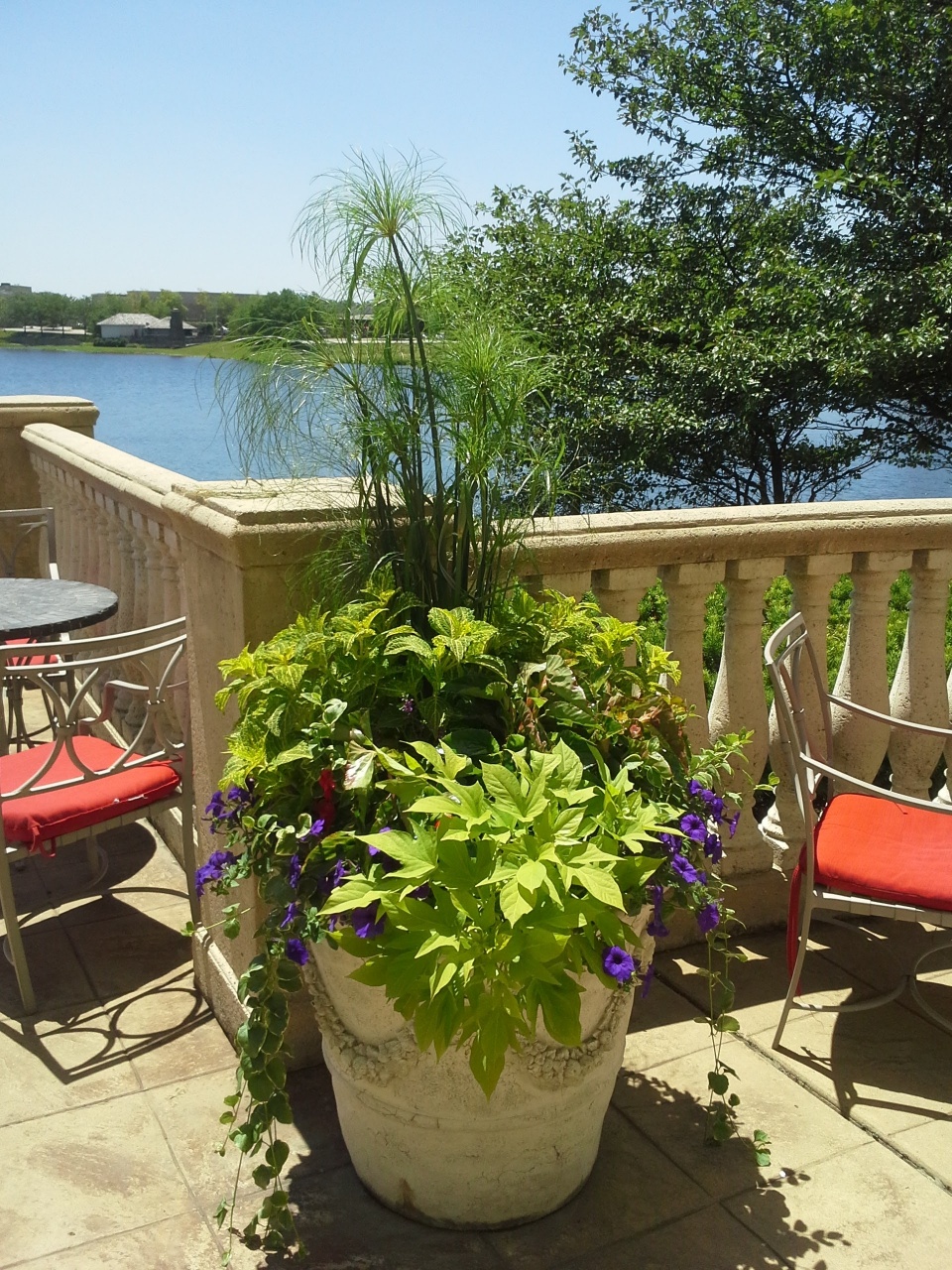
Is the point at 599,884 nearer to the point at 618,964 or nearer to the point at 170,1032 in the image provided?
the point at 618,964

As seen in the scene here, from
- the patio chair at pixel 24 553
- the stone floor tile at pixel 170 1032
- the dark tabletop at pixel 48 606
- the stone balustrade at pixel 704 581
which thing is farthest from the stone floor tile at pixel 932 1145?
the patio chair at pixel 24 553

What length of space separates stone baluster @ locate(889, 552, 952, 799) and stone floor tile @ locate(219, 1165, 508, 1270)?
2.17 m

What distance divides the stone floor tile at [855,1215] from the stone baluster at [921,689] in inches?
57.3

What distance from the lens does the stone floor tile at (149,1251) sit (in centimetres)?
220

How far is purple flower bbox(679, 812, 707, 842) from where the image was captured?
2207mm

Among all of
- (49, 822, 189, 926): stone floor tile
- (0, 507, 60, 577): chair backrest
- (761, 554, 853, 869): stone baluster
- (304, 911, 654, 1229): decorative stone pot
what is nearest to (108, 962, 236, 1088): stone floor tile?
(49, 822, 189, 926): stone floor tile

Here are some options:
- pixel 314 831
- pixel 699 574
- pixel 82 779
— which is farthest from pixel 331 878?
pixel 699 574

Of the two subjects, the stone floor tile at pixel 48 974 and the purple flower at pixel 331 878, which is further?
the stone floor tile at pixel 48 974

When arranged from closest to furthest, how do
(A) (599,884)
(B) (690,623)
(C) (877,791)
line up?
(A) (599,884)
(C) (877,791)
(B) (690,623)

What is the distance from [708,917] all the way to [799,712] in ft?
3.06

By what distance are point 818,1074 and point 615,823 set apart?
1.29 meters

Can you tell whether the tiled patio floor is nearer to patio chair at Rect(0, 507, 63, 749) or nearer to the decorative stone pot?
the decorative stone pot

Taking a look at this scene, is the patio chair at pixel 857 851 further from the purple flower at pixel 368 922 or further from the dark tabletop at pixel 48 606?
the dark tabletop at pixel 48 606

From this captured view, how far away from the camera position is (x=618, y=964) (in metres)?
1.97
